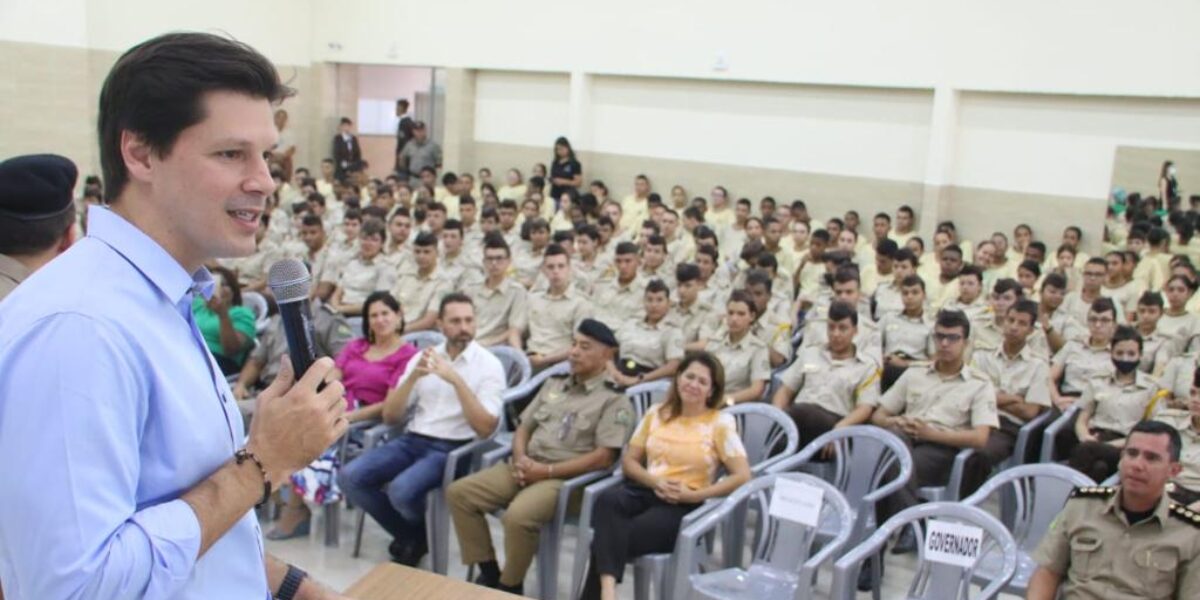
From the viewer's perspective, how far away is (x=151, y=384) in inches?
35.7

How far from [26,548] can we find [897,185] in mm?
9505

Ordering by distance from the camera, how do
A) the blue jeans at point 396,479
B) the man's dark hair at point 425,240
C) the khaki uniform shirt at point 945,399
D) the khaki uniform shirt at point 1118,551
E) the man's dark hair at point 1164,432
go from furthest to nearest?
the man's dark hair at point 425,240
the khaki uniform shirt at point 945,399
the blue jeans at point 396,479
the man's dark hair at point 1164,432
the khaki uniform shirt at point 1118,551

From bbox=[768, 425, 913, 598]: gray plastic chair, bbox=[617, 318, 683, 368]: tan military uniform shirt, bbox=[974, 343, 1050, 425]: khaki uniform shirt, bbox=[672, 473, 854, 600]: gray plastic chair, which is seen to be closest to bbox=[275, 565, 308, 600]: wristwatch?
bbox=[672, 473, 854, 600]: gray plastic chair

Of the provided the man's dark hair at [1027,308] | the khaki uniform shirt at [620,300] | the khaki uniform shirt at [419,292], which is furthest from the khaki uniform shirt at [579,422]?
the khaki uniform shirt at [419,292]

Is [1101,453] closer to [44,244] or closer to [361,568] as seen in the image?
[361,568]

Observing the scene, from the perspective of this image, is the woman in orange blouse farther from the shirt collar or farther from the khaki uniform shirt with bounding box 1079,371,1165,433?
the shirt collar

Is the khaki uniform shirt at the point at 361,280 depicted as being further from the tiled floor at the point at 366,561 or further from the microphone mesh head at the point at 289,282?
the microphone mesh head at the point at 289,282

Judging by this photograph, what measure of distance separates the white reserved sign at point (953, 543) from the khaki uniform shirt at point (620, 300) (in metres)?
3.50

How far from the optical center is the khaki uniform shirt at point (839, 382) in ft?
16.4

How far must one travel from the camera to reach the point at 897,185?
9617 mm

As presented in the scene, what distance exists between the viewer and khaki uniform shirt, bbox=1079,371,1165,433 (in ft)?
15.8

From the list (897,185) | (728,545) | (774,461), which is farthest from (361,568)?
(897,185)

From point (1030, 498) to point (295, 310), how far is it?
348 cm

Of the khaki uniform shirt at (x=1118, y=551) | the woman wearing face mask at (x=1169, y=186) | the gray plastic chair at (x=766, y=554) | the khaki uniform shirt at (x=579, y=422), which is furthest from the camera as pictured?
the woman wearing face mask at (x=1169, y=186)
